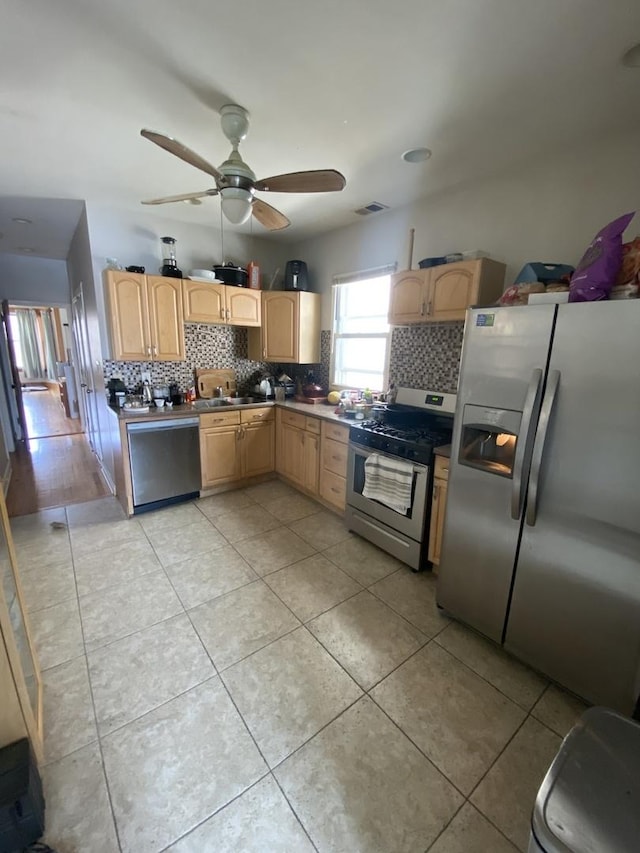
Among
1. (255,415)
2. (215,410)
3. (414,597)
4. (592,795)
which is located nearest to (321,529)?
(414,597)

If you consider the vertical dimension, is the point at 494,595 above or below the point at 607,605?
below

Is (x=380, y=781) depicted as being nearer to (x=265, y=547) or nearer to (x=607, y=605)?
(x=607, y=605)

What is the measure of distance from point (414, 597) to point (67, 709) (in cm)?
186

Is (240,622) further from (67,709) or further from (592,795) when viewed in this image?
(592,795)

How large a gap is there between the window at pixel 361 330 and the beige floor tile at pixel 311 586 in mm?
1777

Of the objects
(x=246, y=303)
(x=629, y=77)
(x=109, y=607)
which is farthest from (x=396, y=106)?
(x=109, y=607)

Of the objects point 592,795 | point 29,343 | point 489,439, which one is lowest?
point 592,795

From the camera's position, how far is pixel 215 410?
11.2ft

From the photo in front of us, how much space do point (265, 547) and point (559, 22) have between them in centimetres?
310

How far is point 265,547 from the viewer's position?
2.76m

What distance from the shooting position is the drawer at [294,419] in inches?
136

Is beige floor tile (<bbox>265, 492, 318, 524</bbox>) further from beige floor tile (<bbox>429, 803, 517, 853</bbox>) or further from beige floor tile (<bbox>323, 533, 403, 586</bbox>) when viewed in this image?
beige floor tile (<bbox>429, 803, 517, 853</bbox>)

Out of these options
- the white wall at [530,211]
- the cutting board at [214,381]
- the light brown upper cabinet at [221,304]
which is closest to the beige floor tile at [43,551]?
the cutting board at [214,381]

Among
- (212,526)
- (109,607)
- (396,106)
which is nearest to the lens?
(396,106)
